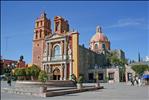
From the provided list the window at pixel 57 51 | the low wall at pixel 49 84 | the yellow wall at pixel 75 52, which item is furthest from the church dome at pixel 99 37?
the low wall at pixel 49 84

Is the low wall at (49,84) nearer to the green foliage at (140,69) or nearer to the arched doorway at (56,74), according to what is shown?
the arched doorway at (56,74)

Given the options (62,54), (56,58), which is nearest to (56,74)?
(56,58)

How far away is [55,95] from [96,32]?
6584 centimetres

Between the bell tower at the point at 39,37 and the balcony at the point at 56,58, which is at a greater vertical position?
the bell tower at the point at 39,37

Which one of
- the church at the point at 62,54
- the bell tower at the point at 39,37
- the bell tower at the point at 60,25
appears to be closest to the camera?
the church at the point at 62,54

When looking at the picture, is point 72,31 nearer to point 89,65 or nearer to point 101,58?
point 89,65

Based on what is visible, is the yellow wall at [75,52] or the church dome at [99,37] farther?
the church dome at [99,37]

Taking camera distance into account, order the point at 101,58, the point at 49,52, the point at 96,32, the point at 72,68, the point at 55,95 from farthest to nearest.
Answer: the point at 96,32, the point at 101,58, the point at 49,52, the point at 72,68, the point at 55,95

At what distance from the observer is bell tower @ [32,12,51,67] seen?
65.4 meters

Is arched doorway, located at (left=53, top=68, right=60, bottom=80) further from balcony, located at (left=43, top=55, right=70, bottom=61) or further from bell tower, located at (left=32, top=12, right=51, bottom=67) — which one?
bell tower, located at (left=32, top=12, right=51, bottom=67)

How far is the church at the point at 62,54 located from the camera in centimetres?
5897

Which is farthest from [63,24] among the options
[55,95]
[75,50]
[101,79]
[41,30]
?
[55,95]

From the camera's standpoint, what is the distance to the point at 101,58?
7694 cm

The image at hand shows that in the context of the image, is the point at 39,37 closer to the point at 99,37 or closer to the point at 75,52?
the point at 75,52
